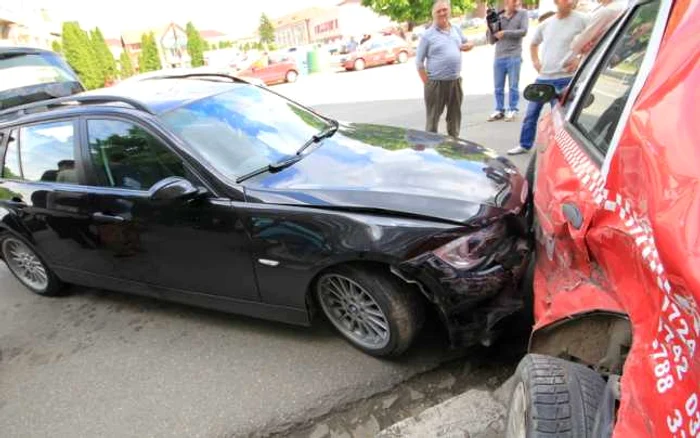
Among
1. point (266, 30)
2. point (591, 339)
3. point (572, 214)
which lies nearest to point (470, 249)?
point (572, 214)

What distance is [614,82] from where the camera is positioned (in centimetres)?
223

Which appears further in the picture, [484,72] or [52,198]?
[484,72]

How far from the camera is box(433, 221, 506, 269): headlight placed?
2367 millimetres

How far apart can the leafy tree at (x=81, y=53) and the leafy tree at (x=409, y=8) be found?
59.6 feet

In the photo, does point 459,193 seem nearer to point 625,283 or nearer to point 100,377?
point 625,283

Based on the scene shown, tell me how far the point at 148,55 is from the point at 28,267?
36226mm

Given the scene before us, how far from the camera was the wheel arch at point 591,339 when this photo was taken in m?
1.54

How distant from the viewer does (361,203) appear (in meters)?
2.50

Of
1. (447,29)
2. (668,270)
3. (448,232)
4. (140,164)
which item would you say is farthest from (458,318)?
(447,29)

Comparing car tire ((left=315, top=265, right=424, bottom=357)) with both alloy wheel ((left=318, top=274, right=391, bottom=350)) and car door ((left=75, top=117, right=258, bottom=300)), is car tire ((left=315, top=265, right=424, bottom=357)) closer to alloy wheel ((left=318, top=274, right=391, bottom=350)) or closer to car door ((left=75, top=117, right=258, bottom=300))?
alloy wheel ((left=318, top=274, right=391, bottom=350))

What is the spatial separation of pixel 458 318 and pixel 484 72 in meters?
12.4

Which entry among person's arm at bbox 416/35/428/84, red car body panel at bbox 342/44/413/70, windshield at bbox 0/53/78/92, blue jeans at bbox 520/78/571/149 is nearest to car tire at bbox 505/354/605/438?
blue jeans at bbox 520/78/571/149

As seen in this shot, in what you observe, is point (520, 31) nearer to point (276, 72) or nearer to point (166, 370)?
point (166, 370)

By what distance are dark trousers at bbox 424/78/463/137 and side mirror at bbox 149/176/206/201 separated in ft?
12.1
